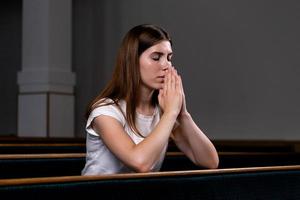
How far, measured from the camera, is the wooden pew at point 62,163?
2201mm

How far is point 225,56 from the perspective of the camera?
4992 mm

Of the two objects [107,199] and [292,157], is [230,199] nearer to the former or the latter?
[107,199]

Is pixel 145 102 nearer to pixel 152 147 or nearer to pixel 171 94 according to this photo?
pixel 171 94

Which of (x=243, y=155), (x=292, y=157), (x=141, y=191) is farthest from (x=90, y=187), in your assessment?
(x=292, y=157)

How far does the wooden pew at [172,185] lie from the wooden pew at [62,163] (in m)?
0.80

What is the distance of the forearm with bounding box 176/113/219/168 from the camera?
2.30 metres

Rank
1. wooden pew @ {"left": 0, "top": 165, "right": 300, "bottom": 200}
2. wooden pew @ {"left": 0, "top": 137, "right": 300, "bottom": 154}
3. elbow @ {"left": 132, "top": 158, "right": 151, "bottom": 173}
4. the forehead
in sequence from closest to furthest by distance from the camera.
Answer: wooden pew @ {"left": 0, "top": 165, "right": 300, "bottom": 200}, elbow @ {"left": 132, "top": 158, "right": 151, "bottom": 173}, the forehead, wooden pew @ {"left": 0, "top": 137, "right": 300, "bottom": 154}

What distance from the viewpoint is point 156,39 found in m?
2.20

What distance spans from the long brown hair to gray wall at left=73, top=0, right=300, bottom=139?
2.58 meters

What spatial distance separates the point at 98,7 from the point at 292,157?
3.31 meters

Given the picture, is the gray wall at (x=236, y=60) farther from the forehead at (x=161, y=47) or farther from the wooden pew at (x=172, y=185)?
the wooden pew at (x=172, y=185)

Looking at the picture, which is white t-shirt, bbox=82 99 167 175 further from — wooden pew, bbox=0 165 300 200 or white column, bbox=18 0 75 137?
white column, bbox=18 0 75 137

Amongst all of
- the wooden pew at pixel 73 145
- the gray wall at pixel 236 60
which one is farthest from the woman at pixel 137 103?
the gray wall at pixel 236 60

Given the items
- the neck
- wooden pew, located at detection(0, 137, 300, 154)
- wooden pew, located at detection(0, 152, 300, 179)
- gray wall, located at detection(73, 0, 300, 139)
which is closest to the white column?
gray wall, located at detection(73, 0, 300, 139)
